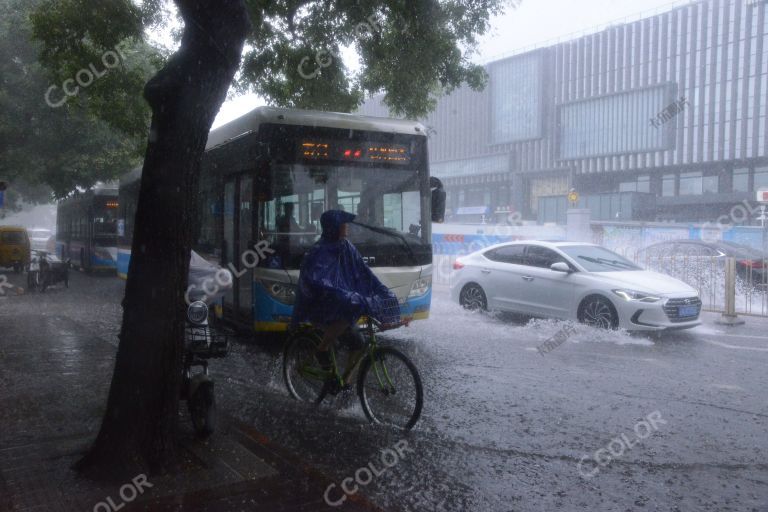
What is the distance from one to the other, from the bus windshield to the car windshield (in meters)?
3.57

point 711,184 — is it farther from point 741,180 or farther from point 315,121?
point 315,121

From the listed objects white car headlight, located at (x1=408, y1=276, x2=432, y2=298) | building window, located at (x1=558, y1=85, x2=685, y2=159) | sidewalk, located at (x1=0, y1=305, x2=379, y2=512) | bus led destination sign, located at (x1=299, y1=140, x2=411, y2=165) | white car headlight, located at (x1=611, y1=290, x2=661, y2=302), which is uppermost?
building window, located at (x1=558, y1=85, x2=685, y2=159)

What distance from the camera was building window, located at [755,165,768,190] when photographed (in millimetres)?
54781

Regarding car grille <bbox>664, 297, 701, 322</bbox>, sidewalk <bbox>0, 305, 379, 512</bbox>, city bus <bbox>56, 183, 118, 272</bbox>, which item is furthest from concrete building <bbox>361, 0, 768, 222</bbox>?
sidewalk <bbox>0, 305, 379, 512</bbox>

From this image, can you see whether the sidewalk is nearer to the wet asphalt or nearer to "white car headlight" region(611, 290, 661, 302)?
the wet asphalt

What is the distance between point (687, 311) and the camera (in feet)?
34.4

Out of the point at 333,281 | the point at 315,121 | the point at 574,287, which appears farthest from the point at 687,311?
the point at 333,281

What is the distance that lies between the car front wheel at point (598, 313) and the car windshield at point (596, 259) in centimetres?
59

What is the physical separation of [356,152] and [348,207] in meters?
0.73

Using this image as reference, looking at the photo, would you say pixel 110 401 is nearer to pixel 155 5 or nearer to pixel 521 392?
pixel 521 392

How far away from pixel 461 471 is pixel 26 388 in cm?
454

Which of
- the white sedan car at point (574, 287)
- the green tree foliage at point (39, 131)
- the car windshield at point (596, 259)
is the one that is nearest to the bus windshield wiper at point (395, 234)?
the white sedan car at point (574, 287)

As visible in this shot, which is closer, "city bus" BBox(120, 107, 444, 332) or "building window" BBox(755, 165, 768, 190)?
"city bus" BBox(120, 107, 444, 332)

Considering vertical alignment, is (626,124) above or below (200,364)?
above
